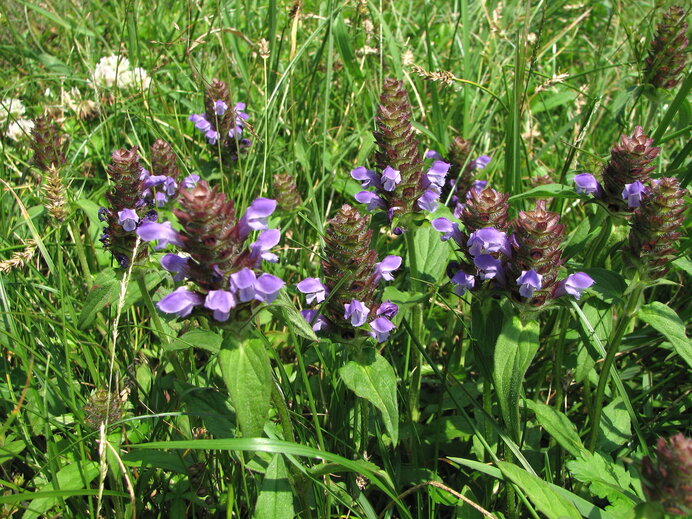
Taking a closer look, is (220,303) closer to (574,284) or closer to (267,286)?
(267,286)

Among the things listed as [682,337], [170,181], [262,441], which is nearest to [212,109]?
[170,181]

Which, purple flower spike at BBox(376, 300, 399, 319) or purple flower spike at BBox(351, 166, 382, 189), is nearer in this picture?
purple flower spike at BBox(376, 300, 399, 319)

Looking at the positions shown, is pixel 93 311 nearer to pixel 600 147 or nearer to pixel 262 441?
pixel 262 441

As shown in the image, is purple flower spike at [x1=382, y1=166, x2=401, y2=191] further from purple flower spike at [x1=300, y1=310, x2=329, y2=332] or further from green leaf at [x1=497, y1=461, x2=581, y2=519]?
A: green leaf at [x1=497, y1=461, x2=581, y2=519]

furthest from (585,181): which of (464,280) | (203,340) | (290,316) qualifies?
(203,340)

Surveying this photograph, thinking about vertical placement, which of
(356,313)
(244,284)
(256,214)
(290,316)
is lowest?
(356,313)

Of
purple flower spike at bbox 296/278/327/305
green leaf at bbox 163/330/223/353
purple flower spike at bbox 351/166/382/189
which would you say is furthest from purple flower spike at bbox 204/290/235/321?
purple flower spike at bbox 351/166/382/189

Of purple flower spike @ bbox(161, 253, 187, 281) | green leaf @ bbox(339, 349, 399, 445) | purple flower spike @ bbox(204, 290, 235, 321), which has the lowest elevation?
green leaf @ bbox(339, 349, 399, 445)

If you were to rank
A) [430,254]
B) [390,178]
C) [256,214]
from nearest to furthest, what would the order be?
[256,214]
[390,178]
[430,254]
